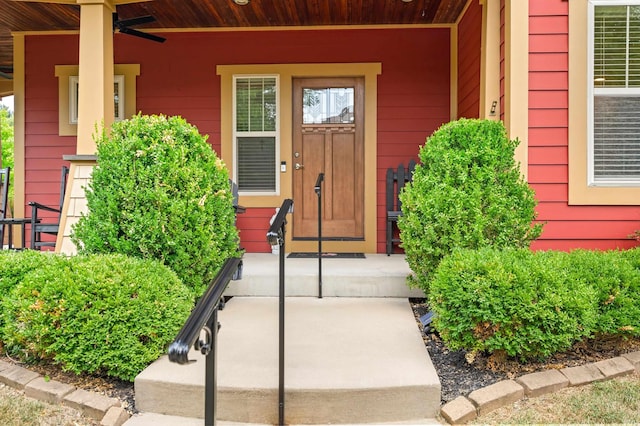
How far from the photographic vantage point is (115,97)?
5531mm

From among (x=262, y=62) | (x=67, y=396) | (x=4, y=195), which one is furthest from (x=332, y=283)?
(x=4, y=195)

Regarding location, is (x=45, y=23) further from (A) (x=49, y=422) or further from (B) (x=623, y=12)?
(B) (x=623, y=12)

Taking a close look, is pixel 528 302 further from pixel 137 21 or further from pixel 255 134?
pixel 137 21

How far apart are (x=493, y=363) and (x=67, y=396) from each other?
2.05 metres

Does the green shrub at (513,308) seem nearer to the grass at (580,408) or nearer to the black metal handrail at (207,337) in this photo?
the grass at (580,408)

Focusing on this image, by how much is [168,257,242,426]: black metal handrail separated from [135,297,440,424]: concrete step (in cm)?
35

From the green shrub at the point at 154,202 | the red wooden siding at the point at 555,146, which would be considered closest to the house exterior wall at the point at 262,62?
the red wooden siding at the point at 555,146

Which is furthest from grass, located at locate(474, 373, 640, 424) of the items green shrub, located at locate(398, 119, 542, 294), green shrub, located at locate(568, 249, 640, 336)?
green shrub, located at locate(398, 119, 542, 294)

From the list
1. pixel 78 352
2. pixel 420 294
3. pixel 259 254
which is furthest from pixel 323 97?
pixel 78 352

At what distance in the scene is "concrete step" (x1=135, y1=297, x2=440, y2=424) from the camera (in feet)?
6.91

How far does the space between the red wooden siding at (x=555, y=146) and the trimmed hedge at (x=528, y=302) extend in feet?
2.98

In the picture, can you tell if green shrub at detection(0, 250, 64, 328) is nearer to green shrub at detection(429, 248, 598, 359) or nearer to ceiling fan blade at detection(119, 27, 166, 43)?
green shrub at detection(429, 248, 598, 359)

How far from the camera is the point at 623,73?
3434 millimetres

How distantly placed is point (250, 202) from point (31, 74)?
3096 millimetres
